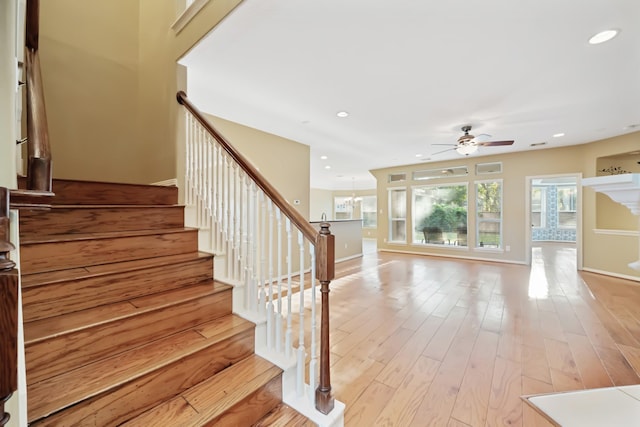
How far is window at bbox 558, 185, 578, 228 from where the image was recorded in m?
9.54

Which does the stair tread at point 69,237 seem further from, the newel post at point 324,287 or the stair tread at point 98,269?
the newel post at point 324,287

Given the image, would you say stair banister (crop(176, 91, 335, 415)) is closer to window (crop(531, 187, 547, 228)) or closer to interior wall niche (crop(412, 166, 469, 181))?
interior wall niche (crop(412, 166, 469, 181))

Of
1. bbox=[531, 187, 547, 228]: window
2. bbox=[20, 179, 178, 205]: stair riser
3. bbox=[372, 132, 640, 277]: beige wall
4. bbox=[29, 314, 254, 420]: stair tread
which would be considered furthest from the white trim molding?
bbox=[531, 187, 547, 228]: window

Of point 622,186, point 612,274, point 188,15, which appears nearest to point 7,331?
point 622,186

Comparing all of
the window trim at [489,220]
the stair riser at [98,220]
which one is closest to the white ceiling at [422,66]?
the stair riser at [98,220]

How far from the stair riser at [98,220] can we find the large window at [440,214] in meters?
6.78

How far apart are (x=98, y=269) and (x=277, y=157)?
3698 millimetres

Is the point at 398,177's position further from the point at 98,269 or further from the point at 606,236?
the point at 98,269

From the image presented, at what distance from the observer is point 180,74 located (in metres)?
2.51

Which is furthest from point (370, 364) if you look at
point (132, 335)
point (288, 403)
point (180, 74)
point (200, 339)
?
point (180, 74)

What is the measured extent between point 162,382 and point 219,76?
2763 mm

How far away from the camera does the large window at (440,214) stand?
6.98 metres

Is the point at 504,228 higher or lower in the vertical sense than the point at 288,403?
higher

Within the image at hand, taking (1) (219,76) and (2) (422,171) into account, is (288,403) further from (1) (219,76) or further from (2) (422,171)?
(2) (422,171)
